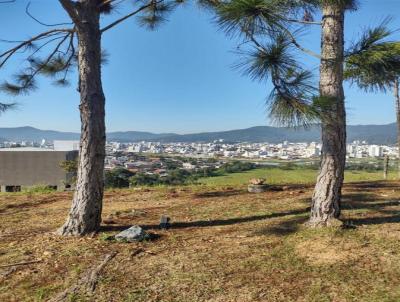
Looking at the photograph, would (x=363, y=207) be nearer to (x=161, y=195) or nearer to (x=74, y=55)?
(x=161, y=195)

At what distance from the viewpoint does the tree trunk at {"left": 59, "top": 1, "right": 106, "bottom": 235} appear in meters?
4.00

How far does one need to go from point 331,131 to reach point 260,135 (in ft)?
91.6

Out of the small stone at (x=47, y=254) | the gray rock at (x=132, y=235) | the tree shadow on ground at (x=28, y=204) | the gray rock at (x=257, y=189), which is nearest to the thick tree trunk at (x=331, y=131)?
the gray rock at (x=132, y=235)

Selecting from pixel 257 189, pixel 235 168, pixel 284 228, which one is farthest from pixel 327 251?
pixel 235 168

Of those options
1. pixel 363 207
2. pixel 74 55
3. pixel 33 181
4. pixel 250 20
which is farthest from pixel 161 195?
pixel 33 181

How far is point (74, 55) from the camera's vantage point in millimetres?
5973

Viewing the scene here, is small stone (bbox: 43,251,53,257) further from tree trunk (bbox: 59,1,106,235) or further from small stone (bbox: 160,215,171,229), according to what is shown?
small stone (bbox: 160,215,171,229)

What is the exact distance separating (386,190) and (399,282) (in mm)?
4158

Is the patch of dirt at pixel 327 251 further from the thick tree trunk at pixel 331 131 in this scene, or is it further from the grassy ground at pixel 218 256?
the thick tree trunk at pixel 331 131

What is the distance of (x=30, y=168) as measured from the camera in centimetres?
1002

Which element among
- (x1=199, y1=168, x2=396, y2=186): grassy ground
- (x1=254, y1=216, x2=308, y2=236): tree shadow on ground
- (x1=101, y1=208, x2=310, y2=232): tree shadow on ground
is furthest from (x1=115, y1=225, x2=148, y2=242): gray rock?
(x1=199, y1=168, x2=396, y2=186): grassy ground

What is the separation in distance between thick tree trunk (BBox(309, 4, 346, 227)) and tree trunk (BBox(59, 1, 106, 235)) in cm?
217

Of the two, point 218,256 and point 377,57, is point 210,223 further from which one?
point 377,57

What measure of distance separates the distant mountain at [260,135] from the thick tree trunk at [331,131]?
0.20m
